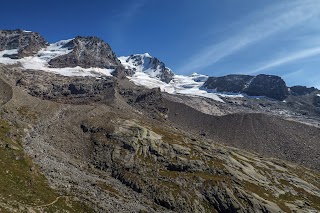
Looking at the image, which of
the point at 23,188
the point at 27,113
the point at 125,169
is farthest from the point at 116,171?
the point at 27,113

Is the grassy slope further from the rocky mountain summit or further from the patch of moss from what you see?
the patch of moss

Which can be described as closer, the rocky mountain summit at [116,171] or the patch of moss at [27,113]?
the rocky mountain summit at [116,171]

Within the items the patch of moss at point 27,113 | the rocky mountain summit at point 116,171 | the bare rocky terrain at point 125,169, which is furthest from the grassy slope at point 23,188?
the patch of moss at point 27,113

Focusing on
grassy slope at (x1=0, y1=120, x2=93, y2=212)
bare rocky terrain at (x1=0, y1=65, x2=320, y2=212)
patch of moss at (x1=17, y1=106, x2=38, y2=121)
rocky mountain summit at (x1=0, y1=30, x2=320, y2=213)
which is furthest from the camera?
patch of moss at (x1=17, y1=106, x2=38, y2=121)

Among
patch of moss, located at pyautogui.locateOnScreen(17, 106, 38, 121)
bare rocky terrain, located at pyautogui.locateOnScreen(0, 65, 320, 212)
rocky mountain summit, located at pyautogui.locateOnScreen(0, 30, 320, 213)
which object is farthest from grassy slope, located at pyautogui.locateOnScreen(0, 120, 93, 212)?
patch of moss, located at pyautogui.locateOnScreen(17, 106, 38, 121)

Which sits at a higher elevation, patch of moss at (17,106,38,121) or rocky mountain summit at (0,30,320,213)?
patch of moss at (17,106,38,121)

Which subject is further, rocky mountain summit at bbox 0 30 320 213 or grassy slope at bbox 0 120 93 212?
rocky mountain summit at bbox 0 30 320 213

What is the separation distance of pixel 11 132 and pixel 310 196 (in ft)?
408

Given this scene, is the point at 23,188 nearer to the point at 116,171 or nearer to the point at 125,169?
the point at 116,171

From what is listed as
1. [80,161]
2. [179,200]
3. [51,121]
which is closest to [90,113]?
[51,121]

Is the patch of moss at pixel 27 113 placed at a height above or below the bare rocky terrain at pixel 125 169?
above

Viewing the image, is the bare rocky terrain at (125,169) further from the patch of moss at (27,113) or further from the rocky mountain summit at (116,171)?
the patch of moss at (27,113)

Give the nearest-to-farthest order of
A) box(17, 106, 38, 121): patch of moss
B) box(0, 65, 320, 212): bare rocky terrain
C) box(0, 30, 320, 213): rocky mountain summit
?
box(0, 30, 320, 213): rocky mountain summit, box(0, 65, 320, 212): bare rocky terrain, box(17, 106, 38, 121): patch of moss

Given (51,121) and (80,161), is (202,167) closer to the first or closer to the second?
(80,161)
